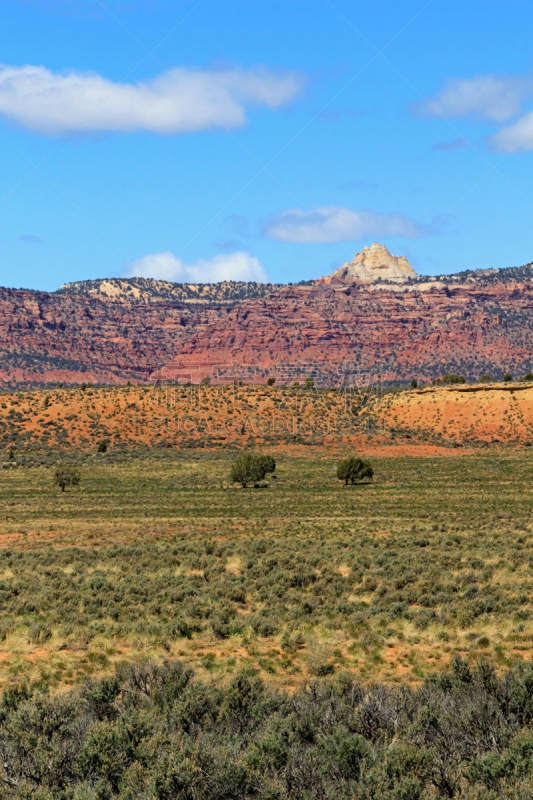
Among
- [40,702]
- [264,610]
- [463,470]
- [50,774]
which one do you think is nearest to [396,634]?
[264,610]

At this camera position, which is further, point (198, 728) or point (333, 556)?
point (333, 556)

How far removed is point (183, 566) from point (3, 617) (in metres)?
7.16

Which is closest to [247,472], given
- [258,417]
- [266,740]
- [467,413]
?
[258,417]

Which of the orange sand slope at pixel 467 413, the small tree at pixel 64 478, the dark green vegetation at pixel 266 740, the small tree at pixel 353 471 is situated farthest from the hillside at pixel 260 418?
the dark green vegetation at pixel 266 740

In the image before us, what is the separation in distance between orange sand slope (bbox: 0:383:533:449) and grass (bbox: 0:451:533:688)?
38282 millimetres

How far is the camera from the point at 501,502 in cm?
4009

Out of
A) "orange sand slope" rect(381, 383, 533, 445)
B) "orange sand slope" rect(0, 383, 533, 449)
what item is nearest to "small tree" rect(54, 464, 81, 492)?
"orange sand slope" rect(0, 383, 533, 449)

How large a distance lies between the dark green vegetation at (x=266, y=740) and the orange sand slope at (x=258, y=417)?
67.3 metres

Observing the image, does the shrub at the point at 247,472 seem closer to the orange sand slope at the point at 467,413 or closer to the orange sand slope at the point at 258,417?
the orange sand slope at the point at 258,417

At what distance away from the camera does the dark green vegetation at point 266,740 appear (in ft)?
26.5

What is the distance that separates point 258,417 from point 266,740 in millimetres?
79773

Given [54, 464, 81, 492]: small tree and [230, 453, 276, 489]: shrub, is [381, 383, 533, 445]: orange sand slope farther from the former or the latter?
[54, 464, 81, 492]: small tree

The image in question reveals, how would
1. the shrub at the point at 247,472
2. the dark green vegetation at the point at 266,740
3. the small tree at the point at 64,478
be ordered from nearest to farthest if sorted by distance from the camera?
the dark green vegetation at the point at 266,740 → the small tree at the point at 64,478 → the shrub at the point at 247,472

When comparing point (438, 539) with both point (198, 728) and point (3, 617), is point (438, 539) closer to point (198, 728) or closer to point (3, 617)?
point (3, 617)
